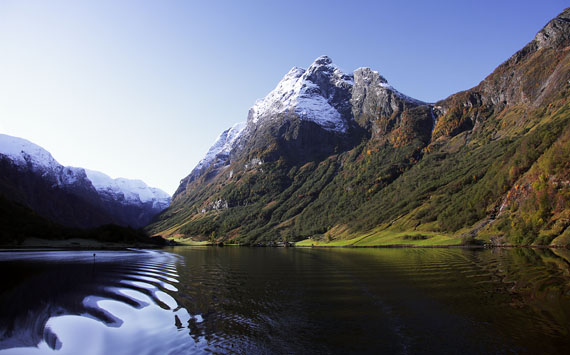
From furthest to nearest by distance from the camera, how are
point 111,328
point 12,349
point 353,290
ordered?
point 353,290 → point 111,328 → point 12,349

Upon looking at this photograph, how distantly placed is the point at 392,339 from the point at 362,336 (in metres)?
1.73

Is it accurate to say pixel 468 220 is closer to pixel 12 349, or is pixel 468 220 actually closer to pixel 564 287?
pixel 564 287

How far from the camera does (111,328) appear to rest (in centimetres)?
2170

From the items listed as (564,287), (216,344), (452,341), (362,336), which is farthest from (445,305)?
(216,344)

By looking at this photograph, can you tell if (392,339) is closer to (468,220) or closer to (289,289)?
(289,289)

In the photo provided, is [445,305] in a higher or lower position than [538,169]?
lower

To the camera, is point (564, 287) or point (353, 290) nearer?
point (564, 287)

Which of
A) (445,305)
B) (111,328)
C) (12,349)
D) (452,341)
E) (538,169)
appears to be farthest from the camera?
(538,169)

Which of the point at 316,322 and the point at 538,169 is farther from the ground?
the point at 538,169

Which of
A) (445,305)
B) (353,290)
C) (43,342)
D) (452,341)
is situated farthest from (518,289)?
(43,342)

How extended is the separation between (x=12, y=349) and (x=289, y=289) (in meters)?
25.1

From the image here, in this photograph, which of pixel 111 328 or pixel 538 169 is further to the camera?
pixel 538 169

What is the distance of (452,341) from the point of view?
18469mm

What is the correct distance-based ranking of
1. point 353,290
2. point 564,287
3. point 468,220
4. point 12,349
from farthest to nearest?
point 468,220 → point 353,290 → point 564,287 → point 12,349
